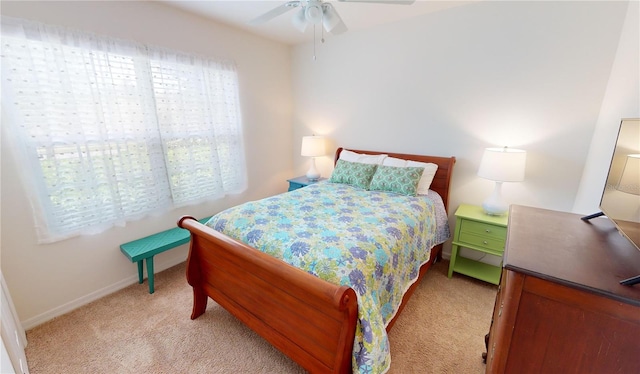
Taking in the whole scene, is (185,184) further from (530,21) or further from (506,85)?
(530,21)

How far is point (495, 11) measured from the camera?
7.26ft

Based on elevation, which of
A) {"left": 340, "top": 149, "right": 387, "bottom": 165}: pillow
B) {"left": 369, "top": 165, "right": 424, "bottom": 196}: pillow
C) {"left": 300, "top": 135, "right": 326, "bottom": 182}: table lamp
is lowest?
{"left": 369, "top": 165, "right": 424, "bottom": 196}: pillow

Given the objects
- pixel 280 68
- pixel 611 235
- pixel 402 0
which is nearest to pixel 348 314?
pixel 611 235

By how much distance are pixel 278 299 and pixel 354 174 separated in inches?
66.2

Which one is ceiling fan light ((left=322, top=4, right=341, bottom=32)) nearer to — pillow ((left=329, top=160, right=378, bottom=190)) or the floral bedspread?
the floral bedspread

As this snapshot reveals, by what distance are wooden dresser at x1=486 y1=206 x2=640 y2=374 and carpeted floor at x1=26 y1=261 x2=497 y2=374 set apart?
0.81m

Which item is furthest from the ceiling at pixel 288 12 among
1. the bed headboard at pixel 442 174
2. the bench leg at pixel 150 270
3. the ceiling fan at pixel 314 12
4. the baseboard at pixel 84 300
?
the baseboard at pixel 84 300

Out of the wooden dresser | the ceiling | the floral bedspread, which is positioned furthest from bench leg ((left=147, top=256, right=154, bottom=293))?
the wooden dresser

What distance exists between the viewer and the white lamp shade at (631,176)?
967mm

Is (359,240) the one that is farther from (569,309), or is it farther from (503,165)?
(503,165)

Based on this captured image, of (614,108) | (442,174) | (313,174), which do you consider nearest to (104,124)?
(313,174)

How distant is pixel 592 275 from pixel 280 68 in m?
3.64

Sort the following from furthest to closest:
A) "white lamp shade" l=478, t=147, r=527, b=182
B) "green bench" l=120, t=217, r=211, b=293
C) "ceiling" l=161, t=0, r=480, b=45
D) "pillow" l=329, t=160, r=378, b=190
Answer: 1. "pillow" l=329, t=160, r=378, b=190
2. "ceiling" l=161, t=0, r=480, b=45
3. "green bench" l=120, t=217, r=211, b=293
4. "white lamp shade" l=478, t=147, r=527, b=182

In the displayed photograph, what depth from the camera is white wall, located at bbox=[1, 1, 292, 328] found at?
68.9 inches
